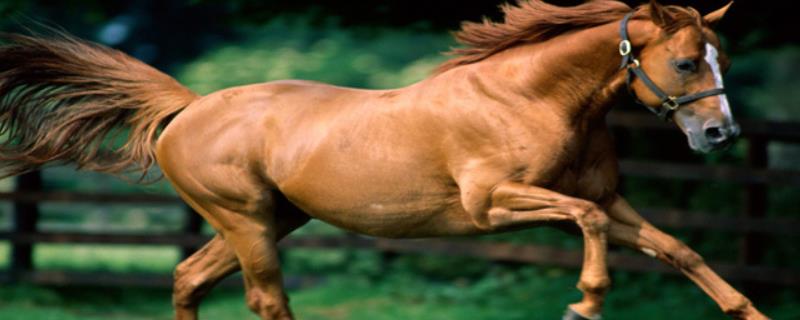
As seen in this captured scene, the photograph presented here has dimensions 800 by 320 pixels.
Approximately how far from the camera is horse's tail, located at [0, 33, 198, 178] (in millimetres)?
6430

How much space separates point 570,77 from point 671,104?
499 mm

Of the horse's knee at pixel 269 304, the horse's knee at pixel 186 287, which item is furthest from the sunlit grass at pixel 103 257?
the horse's knee at pixel 269 304

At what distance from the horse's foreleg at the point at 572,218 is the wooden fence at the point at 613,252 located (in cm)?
345

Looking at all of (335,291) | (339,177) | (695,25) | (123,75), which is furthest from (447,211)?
(335,291)

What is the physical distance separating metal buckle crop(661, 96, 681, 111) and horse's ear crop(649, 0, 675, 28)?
322 millimetres

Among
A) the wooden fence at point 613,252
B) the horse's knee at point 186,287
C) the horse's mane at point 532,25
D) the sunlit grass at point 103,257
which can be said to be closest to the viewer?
the horse's mane at point 532,25

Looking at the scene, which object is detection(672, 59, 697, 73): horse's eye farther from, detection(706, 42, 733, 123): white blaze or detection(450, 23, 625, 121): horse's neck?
detection(450, 23, 625, 121): horse's neck

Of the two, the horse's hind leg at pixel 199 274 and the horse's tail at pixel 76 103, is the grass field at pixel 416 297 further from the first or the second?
the horse's tail at pixel 76 103

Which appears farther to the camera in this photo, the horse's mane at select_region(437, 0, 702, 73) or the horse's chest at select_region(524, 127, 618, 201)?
the horse's mane at select_region(437, 0, 702, 73)

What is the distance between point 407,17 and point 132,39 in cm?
1310

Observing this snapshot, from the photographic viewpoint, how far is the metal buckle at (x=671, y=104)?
199 inches

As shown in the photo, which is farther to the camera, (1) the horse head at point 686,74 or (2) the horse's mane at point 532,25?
(2) the horse's mane at point 532,25

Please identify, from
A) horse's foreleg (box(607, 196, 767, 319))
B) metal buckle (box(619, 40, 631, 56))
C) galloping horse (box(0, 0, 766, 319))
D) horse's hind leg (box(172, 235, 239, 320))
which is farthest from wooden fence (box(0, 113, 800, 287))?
horse's hind leg (box(172, 235, 239, 320))

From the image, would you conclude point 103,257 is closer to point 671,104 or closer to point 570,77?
point 570,77
